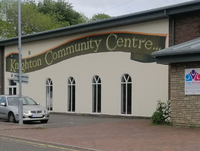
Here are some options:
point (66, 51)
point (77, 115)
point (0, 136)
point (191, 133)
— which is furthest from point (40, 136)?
point (66, 51)

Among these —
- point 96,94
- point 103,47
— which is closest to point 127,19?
point 103,47

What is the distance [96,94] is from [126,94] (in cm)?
272

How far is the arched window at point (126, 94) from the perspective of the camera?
2312cm

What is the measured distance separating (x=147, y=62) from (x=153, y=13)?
9.76ft

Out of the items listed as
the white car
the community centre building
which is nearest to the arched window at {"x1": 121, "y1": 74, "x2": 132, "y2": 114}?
the community centre building

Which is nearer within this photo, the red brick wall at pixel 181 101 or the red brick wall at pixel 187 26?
the red brick wall at pixel 181 101

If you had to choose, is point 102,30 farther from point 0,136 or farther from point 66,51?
point 0,136

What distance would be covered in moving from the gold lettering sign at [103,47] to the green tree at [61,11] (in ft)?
115

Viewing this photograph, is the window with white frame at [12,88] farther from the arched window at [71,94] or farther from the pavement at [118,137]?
the pavement at [118,137]

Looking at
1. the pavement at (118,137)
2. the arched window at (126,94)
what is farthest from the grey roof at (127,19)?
the pavement at (118,137)

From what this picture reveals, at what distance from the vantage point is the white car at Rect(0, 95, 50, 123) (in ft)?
62.1

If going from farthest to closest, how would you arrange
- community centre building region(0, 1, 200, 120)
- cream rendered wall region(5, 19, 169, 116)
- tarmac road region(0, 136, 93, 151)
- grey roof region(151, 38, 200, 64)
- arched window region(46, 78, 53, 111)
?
arched window region(46, 78, 53, 111), cream rendered wall region(5, 19, 169, 116), community centre building region(0, 1, 200, 120), grey roof region(151, 38, 200, 64), tarmac road region(0, 136, 93, 151)

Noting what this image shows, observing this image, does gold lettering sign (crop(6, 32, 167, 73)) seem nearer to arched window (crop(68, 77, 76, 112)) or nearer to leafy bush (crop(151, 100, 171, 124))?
arched window (crop(68, 77, 76, 112))

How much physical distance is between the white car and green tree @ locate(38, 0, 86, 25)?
45.3 meters
